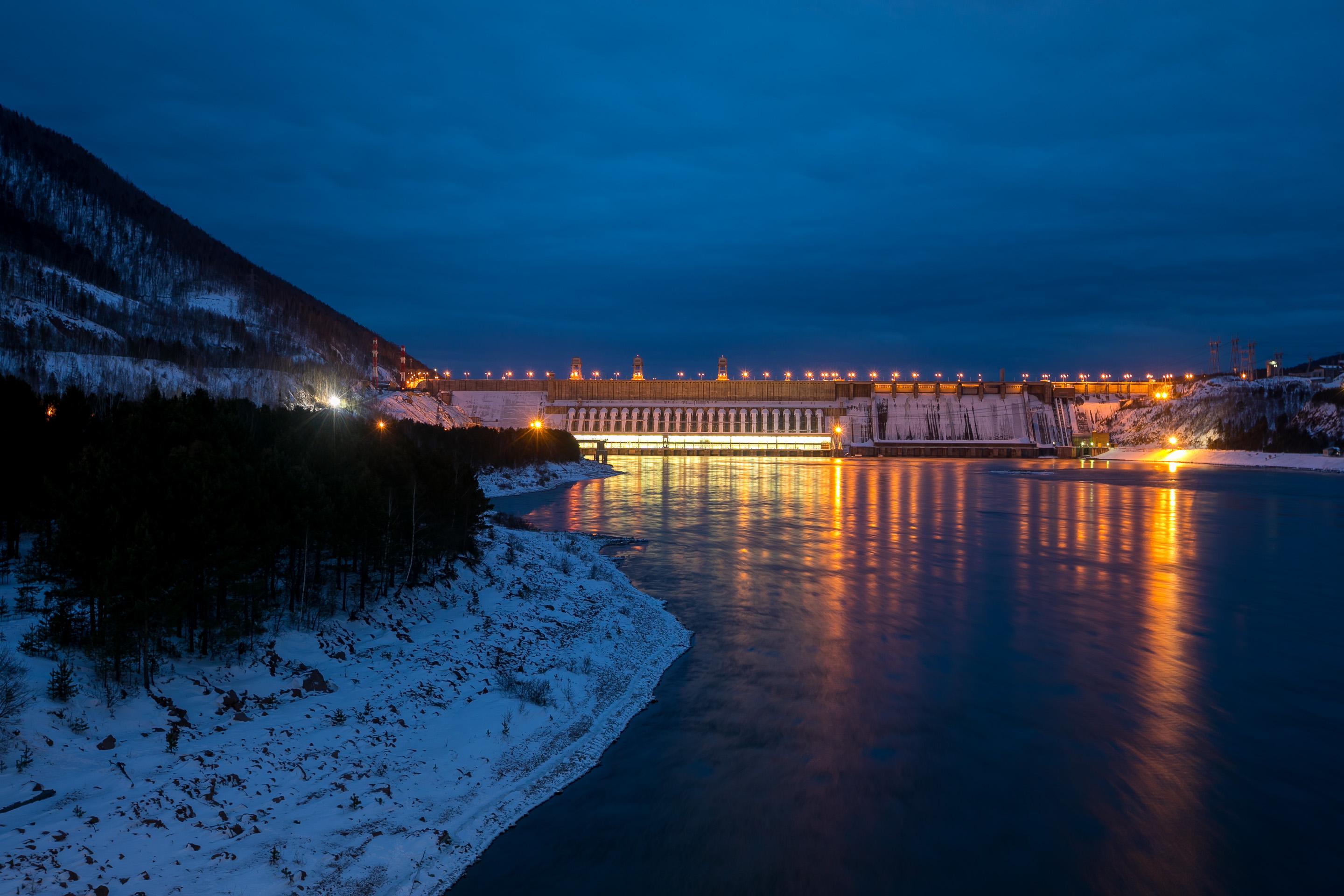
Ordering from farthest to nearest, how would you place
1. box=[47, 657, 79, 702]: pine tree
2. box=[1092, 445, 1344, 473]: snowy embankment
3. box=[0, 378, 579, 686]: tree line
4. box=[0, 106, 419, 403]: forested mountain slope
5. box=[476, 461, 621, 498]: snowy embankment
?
box=[0, 106, 419, 403]: forested mountain slope < box=[1092, 445, 1344, 473]: snowy embankment < box=[476, 461, 621, 498]: snowy embankment < box=[0, 378, 579, 686]: tree line < box=[47, 657, 79, 702]: pine tree

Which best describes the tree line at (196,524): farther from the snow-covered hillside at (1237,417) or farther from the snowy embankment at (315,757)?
the snow-covered hillside at (1237,417)

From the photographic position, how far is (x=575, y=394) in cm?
13112

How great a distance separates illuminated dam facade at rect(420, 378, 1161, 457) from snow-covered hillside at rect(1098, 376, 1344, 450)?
9.07m

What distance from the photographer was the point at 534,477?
179ft

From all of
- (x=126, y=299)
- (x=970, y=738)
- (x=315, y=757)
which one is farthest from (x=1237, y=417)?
(x=126, y=299)

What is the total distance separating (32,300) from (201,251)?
8793 centimetres

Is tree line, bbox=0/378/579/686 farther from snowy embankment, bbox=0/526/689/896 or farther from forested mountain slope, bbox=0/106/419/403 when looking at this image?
forested mountain slope, bbox=0/106/419/403

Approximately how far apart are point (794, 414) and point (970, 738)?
11887cm

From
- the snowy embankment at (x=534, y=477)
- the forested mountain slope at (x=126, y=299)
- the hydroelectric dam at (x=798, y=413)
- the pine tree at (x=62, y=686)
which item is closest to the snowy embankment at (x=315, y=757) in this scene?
the pine tree at (x=62, y=686)

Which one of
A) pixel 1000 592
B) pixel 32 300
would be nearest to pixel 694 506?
pixel 1000 592

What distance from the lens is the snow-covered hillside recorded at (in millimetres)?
93000

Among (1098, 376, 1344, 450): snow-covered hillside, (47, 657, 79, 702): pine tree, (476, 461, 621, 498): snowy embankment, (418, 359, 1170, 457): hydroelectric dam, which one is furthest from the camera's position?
(418, 359, 1170, 457): hydroelectric dam

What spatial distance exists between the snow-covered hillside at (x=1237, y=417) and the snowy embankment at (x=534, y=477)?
8255 cm

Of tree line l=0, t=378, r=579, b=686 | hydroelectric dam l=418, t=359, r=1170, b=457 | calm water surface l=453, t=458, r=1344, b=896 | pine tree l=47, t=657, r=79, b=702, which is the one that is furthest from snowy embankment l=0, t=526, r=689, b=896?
hydroelectric dam l=418, t=359, r=1170, b=457
